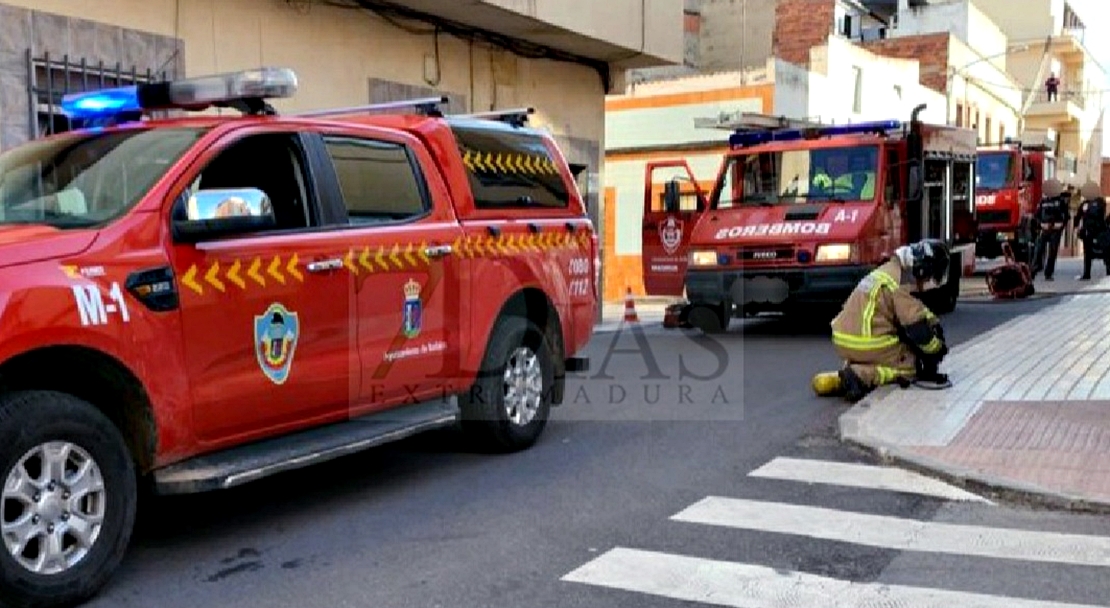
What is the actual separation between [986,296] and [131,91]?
51.6 ft

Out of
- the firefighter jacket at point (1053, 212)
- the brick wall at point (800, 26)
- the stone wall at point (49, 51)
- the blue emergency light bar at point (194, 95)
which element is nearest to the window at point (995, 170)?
the firefighter jacket at point (1053, 212)

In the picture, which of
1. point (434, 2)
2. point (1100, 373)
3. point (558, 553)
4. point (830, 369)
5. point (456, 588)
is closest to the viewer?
point (456, 588)

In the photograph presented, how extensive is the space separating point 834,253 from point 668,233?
2914 mm

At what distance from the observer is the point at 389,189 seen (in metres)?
5.99

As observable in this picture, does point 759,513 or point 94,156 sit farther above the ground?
point 94,156

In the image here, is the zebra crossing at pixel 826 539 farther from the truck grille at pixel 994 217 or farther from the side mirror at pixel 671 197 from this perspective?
the truck grille at pixel 994 217

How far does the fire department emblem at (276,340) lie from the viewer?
194 inches

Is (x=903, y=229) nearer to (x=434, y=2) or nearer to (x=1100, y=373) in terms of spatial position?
(x=1100, y=373)

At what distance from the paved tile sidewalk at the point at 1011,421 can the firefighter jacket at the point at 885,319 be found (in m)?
0.39

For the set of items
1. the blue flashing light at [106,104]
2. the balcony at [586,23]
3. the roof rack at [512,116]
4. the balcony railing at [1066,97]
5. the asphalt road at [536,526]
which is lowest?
the asphalt road at [536,526]

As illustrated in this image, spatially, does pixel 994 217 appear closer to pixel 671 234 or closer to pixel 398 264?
pixel 671 234

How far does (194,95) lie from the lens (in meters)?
5.21

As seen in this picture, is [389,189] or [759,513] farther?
[389,189]

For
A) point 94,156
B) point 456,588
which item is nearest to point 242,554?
point 456,588
